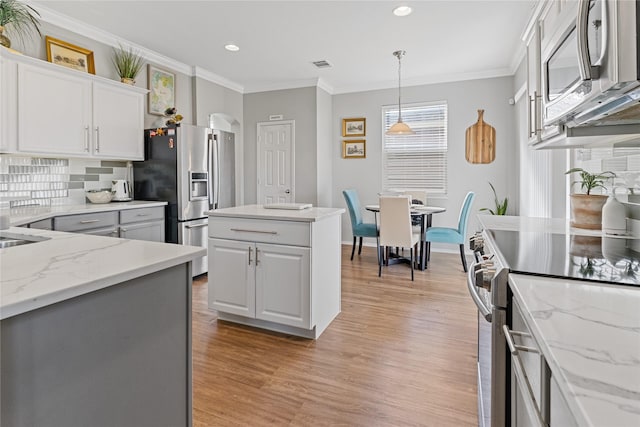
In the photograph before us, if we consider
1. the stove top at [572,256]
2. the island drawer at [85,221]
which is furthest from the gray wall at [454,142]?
the stove top at [572,256]

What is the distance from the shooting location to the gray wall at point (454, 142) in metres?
4.97

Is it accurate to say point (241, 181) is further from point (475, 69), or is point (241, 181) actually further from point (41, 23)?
point (475, 69)

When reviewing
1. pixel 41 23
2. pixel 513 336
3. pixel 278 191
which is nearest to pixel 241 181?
pixel 278 191

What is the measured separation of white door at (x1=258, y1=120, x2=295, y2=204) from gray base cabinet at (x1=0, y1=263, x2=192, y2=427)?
4.54 meters

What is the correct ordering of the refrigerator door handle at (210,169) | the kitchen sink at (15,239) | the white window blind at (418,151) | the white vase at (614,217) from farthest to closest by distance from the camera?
1. the white window blind at (418,151)
2. the refrigerator door handle at (210,169)
3. the white vase at (614,217)
4. the kitchen sink at (15,239)

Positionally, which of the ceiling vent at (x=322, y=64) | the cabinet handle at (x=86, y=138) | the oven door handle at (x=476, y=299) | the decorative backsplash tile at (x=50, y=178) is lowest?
the oven door handle at (x=476, y=299)

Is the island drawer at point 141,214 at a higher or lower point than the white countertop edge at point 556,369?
higher

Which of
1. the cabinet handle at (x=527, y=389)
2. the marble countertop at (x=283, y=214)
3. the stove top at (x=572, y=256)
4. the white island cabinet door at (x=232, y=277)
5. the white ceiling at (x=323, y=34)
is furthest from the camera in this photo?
the white ceiling at (x=323, y=34)

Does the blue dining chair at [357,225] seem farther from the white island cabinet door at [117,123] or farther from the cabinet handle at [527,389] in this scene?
the cabinet handle at [527,389]

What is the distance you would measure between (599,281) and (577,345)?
42 cm

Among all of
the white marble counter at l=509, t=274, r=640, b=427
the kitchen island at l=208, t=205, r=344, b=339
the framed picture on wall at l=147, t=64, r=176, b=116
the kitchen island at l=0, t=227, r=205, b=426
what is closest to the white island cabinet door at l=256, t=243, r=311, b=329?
the kitchen island at l=208, t=205, r=344, b=339

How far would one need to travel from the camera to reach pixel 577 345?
547 mm

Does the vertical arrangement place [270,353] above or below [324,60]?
below

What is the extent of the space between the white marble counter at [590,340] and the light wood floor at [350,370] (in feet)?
3.72
